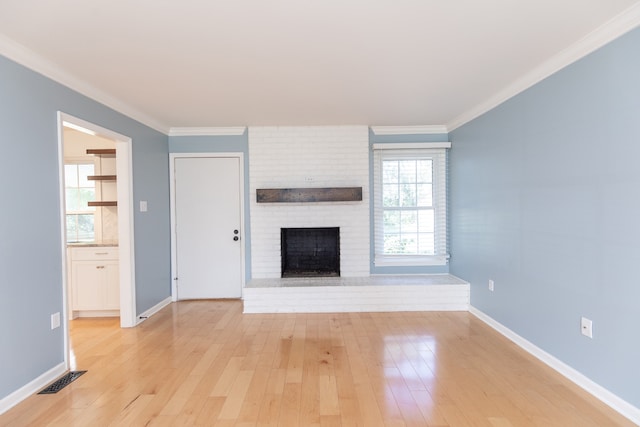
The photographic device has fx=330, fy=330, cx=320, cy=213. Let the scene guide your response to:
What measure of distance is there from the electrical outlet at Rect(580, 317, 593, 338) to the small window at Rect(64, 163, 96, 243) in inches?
211

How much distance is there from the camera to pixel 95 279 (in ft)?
12.9

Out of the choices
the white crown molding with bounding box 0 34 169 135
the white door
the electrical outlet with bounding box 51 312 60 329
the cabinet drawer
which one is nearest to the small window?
the cabinet drawer

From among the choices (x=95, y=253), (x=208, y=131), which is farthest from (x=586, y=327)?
(x=95, y=253)

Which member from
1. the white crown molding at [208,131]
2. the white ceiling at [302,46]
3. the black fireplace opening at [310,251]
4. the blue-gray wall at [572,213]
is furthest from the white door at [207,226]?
the blue-gray wall at [572,213]

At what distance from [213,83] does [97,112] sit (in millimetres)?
1214

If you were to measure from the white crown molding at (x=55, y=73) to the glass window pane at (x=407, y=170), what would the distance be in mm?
3494

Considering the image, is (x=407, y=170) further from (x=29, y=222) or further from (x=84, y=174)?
(x=84, y=174)

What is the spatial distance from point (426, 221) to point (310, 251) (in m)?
1.75

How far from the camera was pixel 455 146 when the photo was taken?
4520mm

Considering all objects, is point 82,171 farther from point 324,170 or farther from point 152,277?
point 324,170

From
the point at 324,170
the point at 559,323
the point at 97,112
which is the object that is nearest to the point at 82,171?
the point at 97,112

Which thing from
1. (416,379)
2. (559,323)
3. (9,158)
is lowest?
(416,379)

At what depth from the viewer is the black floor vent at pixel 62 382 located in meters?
2.39

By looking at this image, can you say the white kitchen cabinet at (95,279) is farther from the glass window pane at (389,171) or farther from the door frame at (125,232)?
the glass window pane at (389,171)
